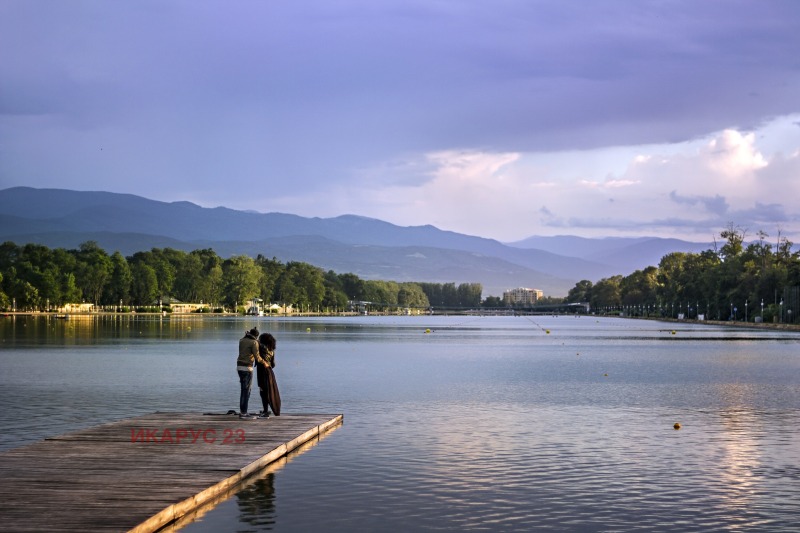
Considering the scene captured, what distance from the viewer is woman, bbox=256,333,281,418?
1177 inches

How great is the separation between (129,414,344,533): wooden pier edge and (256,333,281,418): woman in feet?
7.19

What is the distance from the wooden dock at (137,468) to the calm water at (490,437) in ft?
2.26

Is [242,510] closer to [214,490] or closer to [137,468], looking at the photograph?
[214,490]

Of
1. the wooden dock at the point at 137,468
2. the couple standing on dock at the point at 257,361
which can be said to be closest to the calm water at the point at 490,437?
the wooden dock at the point at 137,468

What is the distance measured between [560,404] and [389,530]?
78.4 ft

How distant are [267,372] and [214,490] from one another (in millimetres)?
10306

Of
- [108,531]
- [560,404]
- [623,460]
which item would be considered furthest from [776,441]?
[108,531]

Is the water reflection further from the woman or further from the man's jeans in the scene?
the man's jeans

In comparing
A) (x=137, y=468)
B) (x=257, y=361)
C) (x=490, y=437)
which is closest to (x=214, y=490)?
(x=137, y=468)

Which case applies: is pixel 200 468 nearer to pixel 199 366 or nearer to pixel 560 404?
pixel 560 404

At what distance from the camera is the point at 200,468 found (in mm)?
22094

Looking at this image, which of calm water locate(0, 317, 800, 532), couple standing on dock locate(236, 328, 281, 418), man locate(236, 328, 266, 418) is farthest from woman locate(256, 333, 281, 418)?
calm water locate(0, 317, 800, 532)

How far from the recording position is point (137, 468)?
71.6 feet

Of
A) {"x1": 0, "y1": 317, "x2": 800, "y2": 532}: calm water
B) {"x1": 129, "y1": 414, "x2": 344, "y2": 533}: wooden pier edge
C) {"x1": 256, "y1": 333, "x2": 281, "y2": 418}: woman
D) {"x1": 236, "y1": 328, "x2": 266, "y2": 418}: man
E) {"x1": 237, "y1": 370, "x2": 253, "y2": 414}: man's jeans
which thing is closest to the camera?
{"x1": 129, "y1": 414, "x2": 344, "y2": 533}: wooden pier edge
